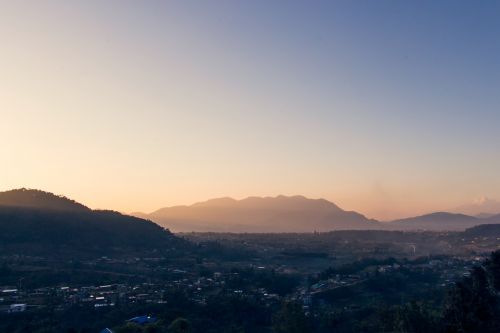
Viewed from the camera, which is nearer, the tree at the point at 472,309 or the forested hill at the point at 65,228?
the tree at the point at 472,309

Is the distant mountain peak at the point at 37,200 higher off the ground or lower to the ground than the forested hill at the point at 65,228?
higher

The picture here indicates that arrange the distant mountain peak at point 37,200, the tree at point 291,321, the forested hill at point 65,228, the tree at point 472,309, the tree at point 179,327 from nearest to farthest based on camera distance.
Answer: the tree at point 472,309
the tree at point 179,327
the tree at point 291,321
the forested hill at point 65,228
the distant mountain peak at point 37,200

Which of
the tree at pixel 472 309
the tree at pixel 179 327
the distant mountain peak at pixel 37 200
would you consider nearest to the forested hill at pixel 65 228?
the distant mountain peak at pixel 37 200

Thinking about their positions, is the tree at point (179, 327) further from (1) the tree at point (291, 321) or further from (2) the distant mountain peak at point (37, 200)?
(2) the distant mountain peak at point (37, 200)

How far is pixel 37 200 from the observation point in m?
77.6

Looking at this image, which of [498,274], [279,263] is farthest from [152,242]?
[498,274]

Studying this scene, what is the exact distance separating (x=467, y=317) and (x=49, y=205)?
65.7 metres

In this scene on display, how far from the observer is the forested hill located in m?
58.2

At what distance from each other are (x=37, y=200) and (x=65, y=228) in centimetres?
1651

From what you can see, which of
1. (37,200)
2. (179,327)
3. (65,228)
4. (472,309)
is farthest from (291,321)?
(37,200)

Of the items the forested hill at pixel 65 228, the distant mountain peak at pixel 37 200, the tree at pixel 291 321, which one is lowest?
the tree at pixel 291 321

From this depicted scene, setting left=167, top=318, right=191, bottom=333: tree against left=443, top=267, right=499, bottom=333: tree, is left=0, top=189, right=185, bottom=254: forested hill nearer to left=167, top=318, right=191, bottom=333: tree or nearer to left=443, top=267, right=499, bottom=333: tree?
left=167, top=318, right=191, bottom=333: tree

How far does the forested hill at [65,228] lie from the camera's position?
191ft

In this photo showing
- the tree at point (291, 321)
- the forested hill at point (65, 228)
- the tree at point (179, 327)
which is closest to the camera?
the tree at point (179, 327)
